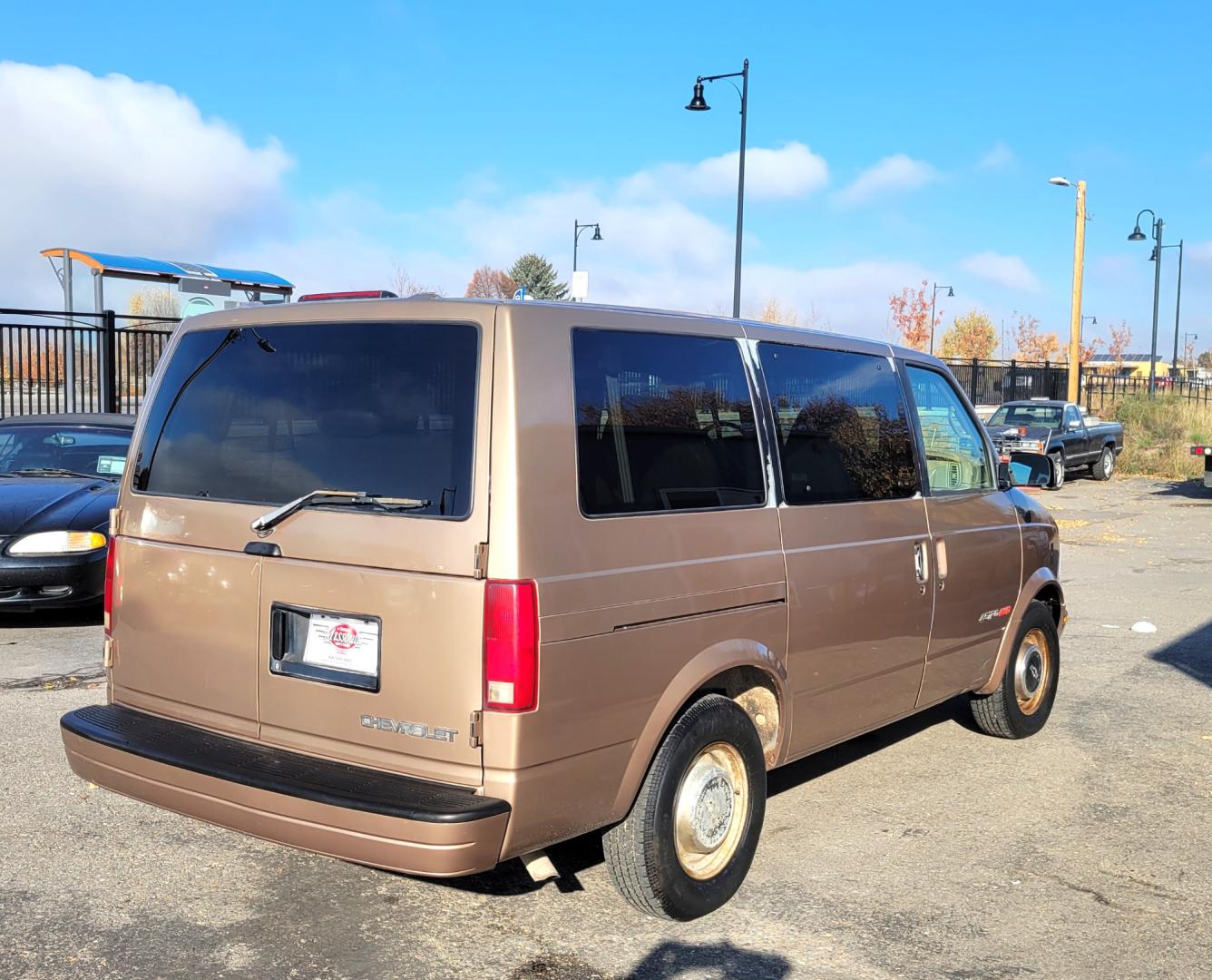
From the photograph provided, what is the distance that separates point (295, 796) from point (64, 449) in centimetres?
717

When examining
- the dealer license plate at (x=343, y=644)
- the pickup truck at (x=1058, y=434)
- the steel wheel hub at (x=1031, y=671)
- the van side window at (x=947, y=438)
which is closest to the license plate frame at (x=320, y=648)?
the dealer license plate at (x=343, y=644)

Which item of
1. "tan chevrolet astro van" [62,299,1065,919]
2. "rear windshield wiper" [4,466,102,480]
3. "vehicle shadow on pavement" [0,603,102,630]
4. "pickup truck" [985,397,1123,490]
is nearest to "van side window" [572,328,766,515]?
"tan chevrolet astro van" [62,299,1065,919]

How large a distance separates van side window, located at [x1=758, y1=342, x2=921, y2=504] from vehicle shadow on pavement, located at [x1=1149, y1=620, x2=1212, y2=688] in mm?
3664

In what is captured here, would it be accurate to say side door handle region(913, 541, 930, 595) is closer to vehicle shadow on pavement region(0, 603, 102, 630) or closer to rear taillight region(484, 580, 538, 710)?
rear taillight region(484, 580, 538, 710)

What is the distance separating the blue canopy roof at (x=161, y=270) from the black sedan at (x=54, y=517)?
1219 cm

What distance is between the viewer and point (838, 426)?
15.9 ft

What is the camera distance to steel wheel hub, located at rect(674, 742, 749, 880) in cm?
395

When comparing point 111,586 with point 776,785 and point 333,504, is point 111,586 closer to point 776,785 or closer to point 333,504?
point 333,504

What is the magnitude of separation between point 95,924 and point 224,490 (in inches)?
56.3

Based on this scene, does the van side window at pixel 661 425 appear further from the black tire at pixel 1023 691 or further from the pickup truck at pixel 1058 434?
the pickup truck at pixel 1058 434

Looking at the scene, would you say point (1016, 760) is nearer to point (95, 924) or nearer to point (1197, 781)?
point (1197, 781)

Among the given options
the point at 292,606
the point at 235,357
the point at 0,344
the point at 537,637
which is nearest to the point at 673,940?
the point at 537,637

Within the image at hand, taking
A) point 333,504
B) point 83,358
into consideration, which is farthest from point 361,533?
point 83,358

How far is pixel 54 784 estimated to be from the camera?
515 centimetres
